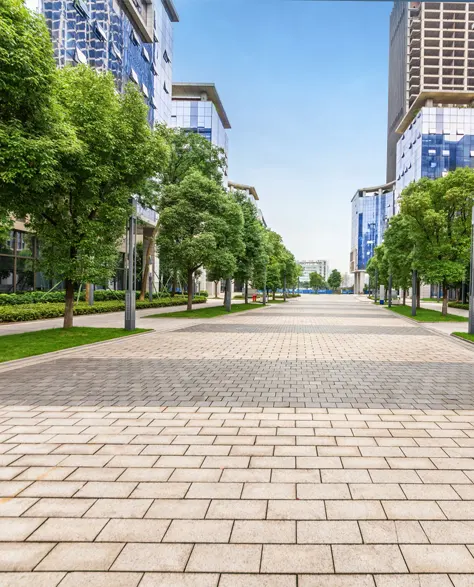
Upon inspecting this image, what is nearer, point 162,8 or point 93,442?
point 93,442

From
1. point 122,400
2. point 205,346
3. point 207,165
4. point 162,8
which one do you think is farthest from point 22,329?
point 162,8

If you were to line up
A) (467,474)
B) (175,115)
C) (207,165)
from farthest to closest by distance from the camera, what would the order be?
(175,115) < (207,165) < (467,474)

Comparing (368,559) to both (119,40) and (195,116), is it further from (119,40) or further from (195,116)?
(195,116)

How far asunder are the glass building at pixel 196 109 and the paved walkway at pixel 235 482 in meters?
67.4

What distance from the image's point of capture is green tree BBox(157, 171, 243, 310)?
80.7 feet

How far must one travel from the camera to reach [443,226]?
2480 centimetres

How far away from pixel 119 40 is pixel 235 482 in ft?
142

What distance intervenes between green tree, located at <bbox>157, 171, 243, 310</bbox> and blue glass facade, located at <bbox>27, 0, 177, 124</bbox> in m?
11.8

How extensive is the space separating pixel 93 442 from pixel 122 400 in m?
1.79

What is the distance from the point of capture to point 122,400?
6551 mm

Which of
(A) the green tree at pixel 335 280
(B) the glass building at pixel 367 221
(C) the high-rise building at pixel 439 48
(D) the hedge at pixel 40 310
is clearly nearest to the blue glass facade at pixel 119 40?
(D) the hedge at pixel 40 310

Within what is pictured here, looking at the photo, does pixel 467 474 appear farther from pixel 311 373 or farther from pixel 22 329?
pixel 22 329

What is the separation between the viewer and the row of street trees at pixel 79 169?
9.56m

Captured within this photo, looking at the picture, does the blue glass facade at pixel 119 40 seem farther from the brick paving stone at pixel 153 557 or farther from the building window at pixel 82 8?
the brick paving stone at pixel 153 557
